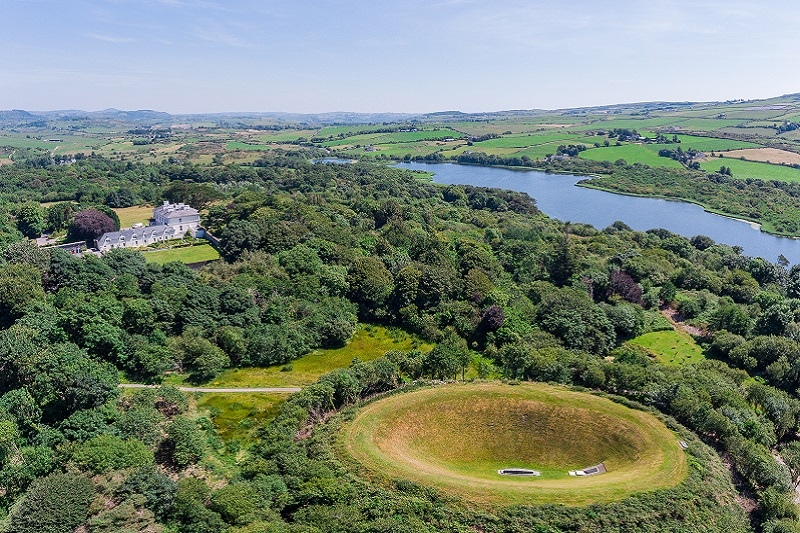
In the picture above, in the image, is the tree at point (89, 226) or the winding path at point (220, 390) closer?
the winding path at point (220, 390)

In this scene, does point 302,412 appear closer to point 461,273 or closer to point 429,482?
point 429,482

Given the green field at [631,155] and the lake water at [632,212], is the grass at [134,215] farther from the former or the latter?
the green field at [631,155]

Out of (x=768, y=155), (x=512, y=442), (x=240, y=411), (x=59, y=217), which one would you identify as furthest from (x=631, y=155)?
(x=240, y=411)

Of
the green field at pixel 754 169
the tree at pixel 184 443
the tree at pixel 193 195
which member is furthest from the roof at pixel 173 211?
the green field at pixel 754 169

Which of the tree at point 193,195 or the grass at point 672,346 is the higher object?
the tree at point 193,195

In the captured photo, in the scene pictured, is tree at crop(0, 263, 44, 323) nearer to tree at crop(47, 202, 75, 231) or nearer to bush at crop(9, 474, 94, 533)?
bush at crop(9, 474, 94, 533)

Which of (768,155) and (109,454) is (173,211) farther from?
(768,155)

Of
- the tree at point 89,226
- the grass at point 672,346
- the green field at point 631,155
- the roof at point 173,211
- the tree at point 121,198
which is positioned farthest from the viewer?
the green field at point 631,155
